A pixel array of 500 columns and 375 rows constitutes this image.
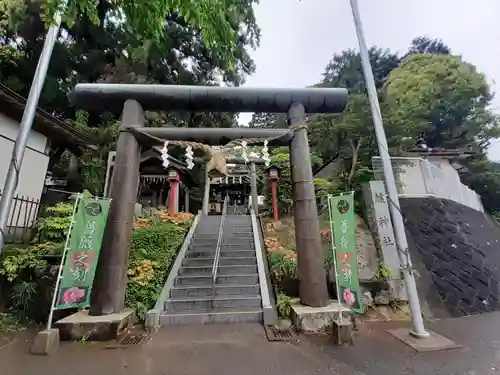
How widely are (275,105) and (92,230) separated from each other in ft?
16.1

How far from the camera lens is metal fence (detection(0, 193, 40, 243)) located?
7825 millimetres

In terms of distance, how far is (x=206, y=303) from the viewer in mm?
6484

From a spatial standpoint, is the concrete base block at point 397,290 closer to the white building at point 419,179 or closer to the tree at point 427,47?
the white building at point 419,179

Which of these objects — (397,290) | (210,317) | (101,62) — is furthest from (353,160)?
(101,62)

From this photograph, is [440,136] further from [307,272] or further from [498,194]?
[307,272]

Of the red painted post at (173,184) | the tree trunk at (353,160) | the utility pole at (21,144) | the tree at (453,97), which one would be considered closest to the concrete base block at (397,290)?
the tree trunk at (353,160)

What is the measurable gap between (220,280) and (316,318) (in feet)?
9.61

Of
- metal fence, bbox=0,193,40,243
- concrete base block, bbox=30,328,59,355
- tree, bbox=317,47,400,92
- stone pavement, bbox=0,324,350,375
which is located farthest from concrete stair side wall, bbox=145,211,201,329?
tree, bbox=317,47,400,92

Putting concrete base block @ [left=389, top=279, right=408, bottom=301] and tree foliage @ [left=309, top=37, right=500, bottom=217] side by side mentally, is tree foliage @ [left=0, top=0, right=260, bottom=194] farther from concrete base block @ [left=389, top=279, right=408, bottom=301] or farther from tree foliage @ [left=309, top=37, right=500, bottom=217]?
concrete base block @ [left=389, top=279, right=408, bottom=301]

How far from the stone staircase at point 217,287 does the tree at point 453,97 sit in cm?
1661

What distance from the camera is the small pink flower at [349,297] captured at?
5148 mm

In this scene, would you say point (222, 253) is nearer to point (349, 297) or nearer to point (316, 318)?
point (316, 318)

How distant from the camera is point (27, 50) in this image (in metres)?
15.7

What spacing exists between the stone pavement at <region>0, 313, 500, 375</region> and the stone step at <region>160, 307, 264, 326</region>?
21.6 inches
